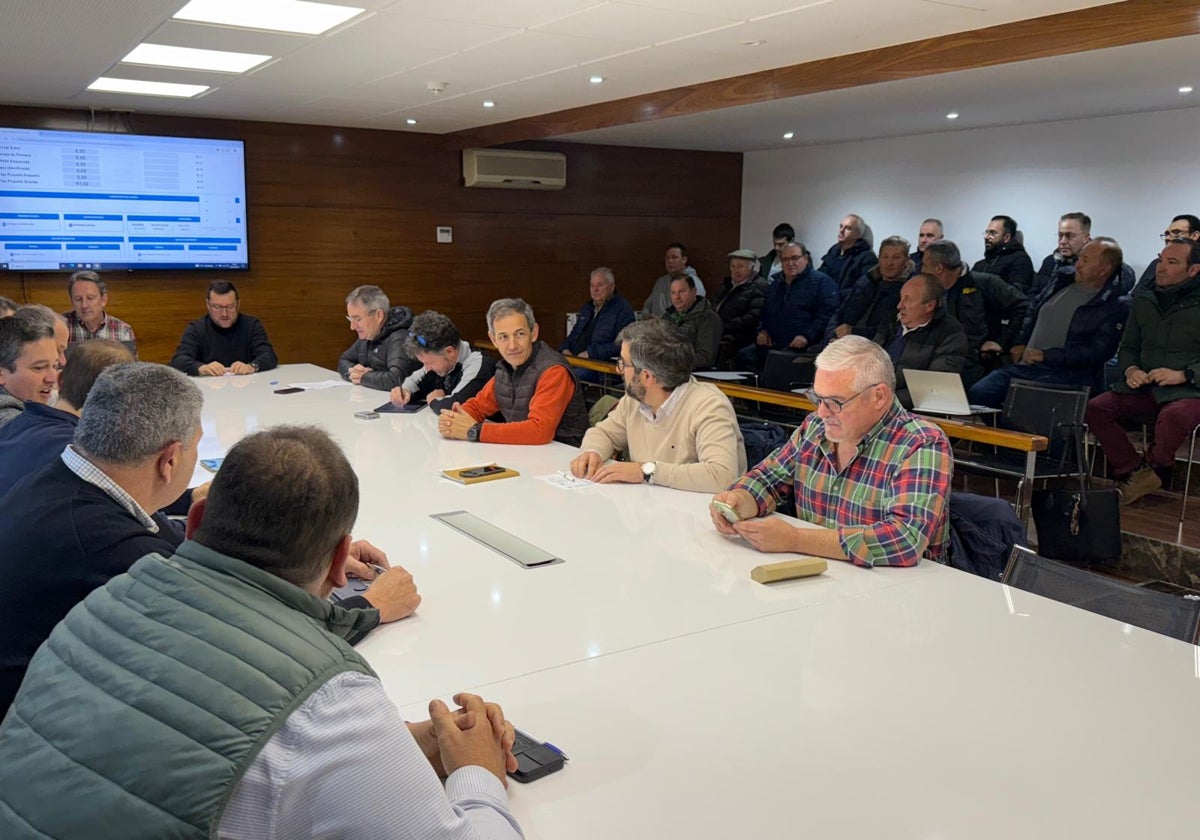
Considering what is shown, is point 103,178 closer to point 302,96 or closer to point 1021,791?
point 302,96

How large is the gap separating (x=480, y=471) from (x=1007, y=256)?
5598mm

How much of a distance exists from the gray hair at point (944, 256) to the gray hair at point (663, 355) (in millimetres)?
3841

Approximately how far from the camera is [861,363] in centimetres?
256

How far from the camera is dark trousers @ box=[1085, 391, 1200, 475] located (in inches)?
196

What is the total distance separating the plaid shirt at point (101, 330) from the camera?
244 inches

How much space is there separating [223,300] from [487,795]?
5.67 metres

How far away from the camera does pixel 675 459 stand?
3352mm

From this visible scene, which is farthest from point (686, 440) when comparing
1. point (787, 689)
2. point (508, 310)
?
point (787, 689)

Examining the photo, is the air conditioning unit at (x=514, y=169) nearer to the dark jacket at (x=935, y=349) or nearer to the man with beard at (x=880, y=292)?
the man with beard at (x=880, y=292)

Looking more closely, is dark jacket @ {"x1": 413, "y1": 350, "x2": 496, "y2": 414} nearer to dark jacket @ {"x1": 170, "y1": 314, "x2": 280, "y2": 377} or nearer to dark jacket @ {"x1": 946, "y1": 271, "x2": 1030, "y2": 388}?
dark jacket @ {"x1": 170, "y1": 314, "x2": 280, "y2": 377}

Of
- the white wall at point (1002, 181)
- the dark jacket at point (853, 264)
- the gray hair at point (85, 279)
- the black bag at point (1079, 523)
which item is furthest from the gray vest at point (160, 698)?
the white wall at point (1002, 181)

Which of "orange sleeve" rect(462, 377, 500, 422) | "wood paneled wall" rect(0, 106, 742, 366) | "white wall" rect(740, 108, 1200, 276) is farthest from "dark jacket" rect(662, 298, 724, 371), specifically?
"orange sleeve" rect(462, 377, 500, 422)

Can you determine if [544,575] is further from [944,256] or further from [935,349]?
[944,256]

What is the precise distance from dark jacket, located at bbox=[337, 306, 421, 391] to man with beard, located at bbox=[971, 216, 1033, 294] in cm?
455
